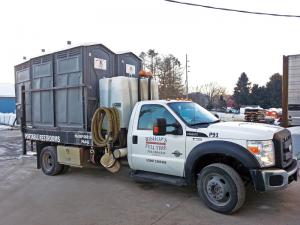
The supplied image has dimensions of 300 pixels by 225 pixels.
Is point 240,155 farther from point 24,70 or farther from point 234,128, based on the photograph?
point 24,70

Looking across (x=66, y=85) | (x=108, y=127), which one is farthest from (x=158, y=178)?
(x=66, y=85)

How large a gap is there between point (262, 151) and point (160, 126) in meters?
1.84

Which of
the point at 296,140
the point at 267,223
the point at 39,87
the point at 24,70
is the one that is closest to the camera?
the point at 267,223

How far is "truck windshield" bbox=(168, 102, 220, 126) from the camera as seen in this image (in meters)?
6.46

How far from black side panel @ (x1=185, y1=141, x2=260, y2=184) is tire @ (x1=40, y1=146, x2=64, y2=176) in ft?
13.4

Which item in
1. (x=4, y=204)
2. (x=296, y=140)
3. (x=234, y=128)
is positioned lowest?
(x=4, y=204)

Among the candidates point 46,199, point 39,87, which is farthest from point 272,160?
point 39,87

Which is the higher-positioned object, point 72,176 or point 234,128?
point 234,128

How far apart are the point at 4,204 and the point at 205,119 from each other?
4247 millimetres

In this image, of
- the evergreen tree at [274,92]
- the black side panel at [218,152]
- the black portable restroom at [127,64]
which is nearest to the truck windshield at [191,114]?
the black side panel at [218,152]

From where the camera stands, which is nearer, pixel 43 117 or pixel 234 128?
pixel 234 128

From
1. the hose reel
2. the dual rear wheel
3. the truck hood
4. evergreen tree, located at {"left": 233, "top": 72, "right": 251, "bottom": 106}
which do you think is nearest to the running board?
the hose reel

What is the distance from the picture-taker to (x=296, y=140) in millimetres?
10633

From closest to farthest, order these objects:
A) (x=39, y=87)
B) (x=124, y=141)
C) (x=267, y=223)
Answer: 1. (x=267, y=223)
2. (x=124, y=141)
3. (x=39, y=87)
